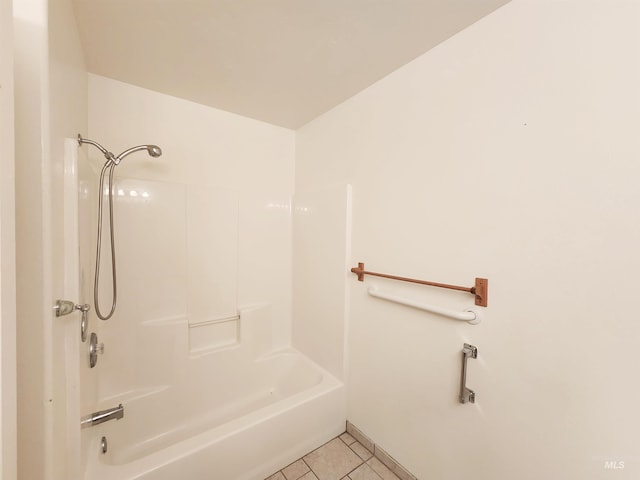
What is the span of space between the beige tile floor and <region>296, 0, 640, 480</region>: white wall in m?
0.14

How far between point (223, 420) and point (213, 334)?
58 cm

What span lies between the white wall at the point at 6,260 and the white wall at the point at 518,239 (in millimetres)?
1340

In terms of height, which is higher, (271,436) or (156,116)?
(156,116)

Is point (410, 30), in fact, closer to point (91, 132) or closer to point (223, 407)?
point (91, 132)

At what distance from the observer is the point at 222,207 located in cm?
185

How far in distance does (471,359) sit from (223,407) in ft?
5.47

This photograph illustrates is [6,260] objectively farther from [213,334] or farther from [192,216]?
[213,334]

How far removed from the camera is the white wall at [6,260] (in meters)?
0.44

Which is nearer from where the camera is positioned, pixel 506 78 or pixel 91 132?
pixel 506 78

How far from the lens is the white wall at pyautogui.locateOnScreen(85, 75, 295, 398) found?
1.50 m

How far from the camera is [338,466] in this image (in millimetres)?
1402

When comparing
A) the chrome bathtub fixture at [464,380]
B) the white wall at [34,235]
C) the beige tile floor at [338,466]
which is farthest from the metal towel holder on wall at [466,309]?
the white wall at [34,235]

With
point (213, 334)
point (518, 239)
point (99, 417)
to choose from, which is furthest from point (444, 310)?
point (99, 417)

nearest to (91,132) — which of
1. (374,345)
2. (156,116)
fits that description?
(156,116)
